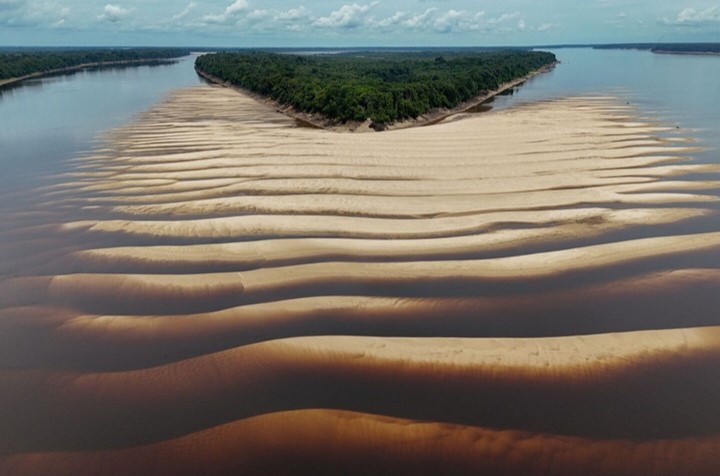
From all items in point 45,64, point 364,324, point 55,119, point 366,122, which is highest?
point 45,64

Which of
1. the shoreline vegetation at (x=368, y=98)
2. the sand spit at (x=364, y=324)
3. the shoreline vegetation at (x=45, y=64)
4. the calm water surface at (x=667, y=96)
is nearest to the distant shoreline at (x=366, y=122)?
the shoreline vegetation at (x=368, y=98)

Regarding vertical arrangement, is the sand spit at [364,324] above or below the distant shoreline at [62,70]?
below

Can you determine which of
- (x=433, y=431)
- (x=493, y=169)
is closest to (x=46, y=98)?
(x=493, y=169)

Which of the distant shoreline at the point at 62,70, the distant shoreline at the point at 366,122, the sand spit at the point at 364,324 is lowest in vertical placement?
the sand spit at the point at 364,324

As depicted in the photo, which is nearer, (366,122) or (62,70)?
(366,122)

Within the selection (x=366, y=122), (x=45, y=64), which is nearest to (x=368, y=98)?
(x=366, y=122)

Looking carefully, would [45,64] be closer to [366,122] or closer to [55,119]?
[55,119]

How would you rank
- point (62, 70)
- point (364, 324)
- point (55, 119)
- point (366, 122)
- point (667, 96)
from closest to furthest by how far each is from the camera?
point (364, 324)
point (366, 122)
point (55, 119)
point (667, 96)
point (62, 70)

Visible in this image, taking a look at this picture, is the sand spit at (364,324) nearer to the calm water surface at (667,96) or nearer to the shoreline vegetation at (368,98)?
the calm water surface at (667,96)

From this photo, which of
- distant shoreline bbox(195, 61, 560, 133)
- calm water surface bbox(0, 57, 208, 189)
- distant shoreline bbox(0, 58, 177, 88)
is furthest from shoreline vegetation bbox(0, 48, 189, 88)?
distant shoreline bbox(195, 61, 560, 133)
